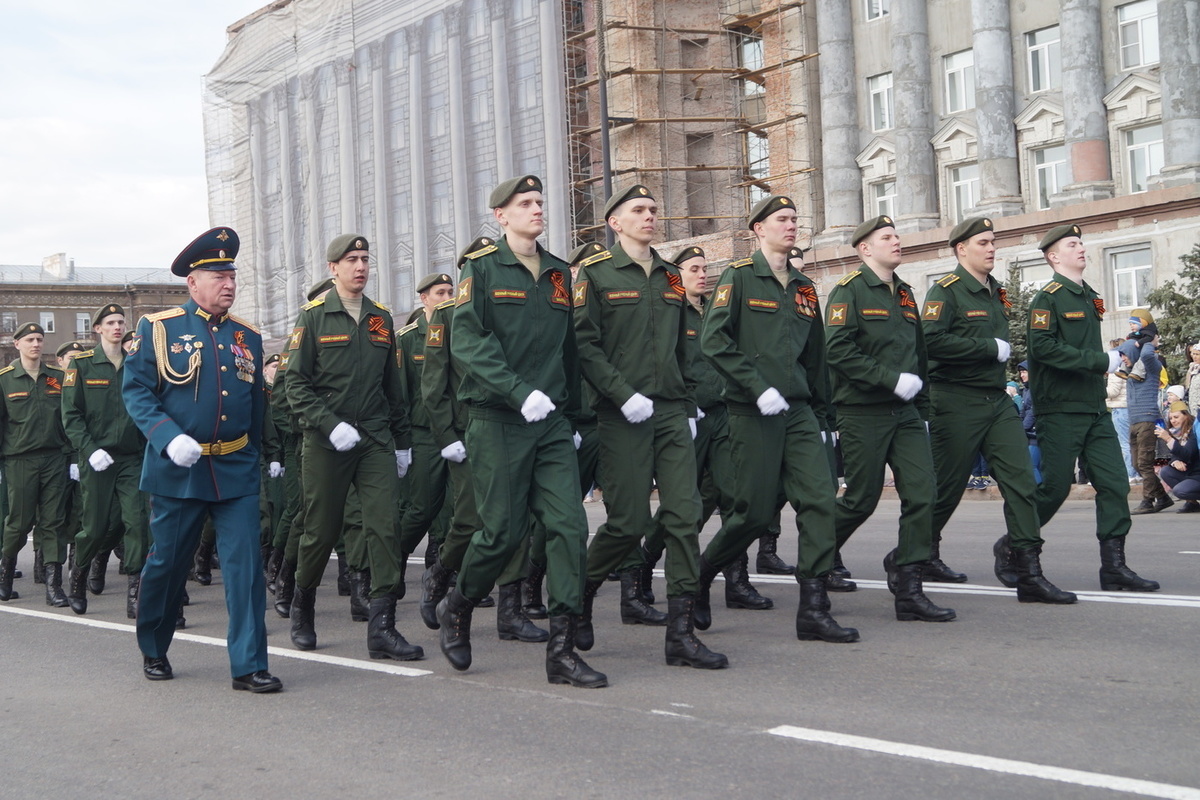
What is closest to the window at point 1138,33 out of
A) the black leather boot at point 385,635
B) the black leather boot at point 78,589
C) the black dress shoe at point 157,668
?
the black leather boot at point 78,589

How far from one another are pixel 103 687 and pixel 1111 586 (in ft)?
17.7

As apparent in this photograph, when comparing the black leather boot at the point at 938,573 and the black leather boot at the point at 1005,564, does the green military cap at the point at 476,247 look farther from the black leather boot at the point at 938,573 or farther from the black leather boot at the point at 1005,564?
the black leather boot at the point at 1005,564

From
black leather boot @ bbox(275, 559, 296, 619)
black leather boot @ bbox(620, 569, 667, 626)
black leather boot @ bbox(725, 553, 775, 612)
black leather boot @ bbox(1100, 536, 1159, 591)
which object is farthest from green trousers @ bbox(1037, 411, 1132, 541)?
black leather boot @ bbox(275, 559, 296, 619)

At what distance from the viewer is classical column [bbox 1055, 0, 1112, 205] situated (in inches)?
1209

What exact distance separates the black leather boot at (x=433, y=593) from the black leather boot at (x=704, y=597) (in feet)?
4.73

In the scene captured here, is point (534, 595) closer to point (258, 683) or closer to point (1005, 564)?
point (258, 683)

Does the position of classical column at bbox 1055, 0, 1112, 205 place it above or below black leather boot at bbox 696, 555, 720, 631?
above

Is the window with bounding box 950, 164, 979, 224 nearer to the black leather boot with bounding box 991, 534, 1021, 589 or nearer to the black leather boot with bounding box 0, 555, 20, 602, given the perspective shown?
the black leather boot with bounding box 991, 534, 1021, 589

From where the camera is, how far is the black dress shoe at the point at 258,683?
618 centimetres

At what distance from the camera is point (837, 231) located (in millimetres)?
35500

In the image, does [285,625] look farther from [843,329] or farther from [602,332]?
[843,329]

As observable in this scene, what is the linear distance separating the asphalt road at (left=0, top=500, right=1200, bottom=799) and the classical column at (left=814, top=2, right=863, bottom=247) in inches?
1127

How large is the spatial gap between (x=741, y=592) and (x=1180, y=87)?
978 inches

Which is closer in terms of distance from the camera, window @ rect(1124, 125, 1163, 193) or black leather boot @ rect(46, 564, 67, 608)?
black leather boot @ rect(46, 564, 67, 608)
